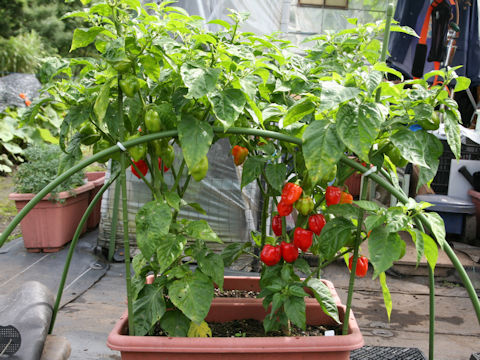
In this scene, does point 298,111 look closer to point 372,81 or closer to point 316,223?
point 372,81

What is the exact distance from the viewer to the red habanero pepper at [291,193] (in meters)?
1.05

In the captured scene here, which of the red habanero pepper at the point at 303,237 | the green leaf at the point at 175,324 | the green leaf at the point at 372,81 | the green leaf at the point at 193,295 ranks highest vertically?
the green leaf at the point at 372,81

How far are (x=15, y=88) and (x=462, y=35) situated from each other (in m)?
6.15

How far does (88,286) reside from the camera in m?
2.83

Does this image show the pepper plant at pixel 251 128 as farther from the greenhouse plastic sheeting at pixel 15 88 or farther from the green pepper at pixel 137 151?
the greenhouse plastic sheeting at pixel 15 88

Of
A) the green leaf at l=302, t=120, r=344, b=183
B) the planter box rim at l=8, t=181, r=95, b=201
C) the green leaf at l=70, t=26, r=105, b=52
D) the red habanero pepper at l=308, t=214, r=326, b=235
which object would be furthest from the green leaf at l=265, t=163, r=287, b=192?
the planter box rim at l=8, t=181, r=95, b=201

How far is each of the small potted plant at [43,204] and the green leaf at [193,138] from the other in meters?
2.52

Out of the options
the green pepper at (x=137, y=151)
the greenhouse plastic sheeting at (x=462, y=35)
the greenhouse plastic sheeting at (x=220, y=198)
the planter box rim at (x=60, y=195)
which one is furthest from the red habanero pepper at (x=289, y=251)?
the greenhouse plastic sheeting at (x=462, y=35)

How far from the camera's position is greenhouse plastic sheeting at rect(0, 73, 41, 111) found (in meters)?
6.26

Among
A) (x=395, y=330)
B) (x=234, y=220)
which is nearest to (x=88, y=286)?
(x=234, y=220)

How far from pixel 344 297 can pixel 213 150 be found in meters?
1.37

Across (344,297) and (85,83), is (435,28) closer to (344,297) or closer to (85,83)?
(344,297)

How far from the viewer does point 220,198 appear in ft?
10.6

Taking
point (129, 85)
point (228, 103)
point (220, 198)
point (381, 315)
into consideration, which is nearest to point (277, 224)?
point (228, 103)
